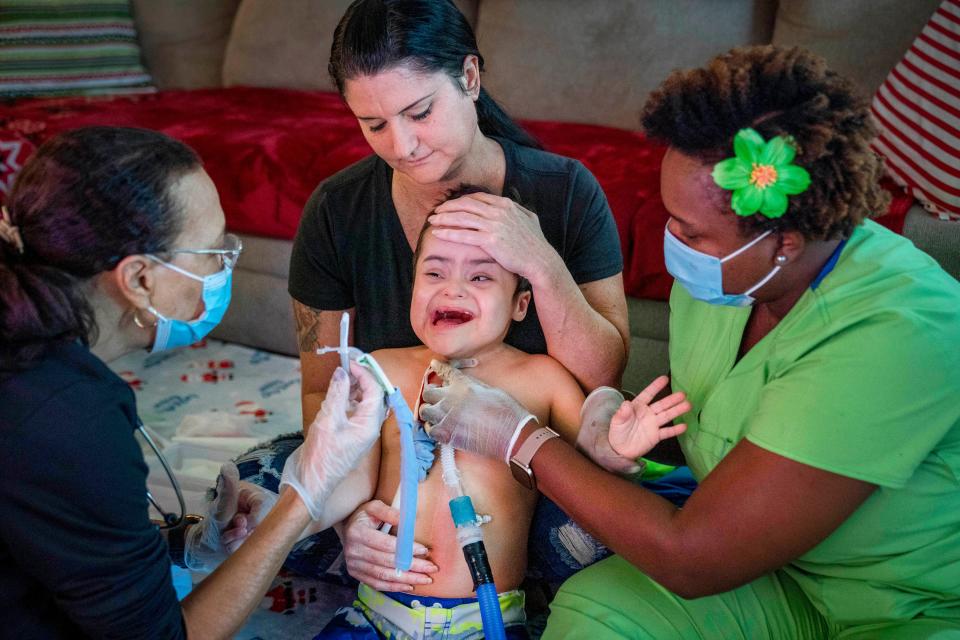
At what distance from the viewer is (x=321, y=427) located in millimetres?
1447

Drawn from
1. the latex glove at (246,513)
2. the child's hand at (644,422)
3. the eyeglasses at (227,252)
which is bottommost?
the latex glove at (246,513)

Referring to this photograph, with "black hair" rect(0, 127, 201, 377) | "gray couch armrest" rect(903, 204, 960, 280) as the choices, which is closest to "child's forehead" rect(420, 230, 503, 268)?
"black hair" rect(0, 127, 201, 377)

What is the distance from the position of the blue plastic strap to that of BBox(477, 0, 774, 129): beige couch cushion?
2163 millimetres

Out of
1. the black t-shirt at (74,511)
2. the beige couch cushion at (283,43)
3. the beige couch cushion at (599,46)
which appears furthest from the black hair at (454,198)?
the beige couch cushion at (283,43)

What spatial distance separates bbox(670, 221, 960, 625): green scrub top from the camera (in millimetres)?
1257

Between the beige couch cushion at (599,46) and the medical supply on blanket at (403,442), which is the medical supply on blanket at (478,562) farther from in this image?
the beige couch cushion at (599,46)

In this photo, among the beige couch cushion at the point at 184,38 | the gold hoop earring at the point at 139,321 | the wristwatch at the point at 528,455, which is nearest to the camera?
the gold hoop earring at the point at 139,321

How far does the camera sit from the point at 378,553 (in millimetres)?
1658

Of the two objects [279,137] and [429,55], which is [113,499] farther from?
[279,137]

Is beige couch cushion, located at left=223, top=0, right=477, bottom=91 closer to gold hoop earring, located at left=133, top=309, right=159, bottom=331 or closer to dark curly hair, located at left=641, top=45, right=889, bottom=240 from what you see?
gold hoop earring, located at left=133, top=309, right=159, bottom=331

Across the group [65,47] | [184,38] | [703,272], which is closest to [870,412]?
[703,272]

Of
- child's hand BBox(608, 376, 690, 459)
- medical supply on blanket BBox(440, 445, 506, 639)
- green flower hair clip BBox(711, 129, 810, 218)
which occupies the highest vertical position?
green flower hair clip BBox(711, 129, 810, 218)

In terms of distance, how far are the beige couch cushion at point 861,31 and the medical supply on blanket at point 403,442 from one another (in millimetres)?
2157

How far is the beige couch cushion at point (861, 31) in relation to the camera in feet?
9.60
